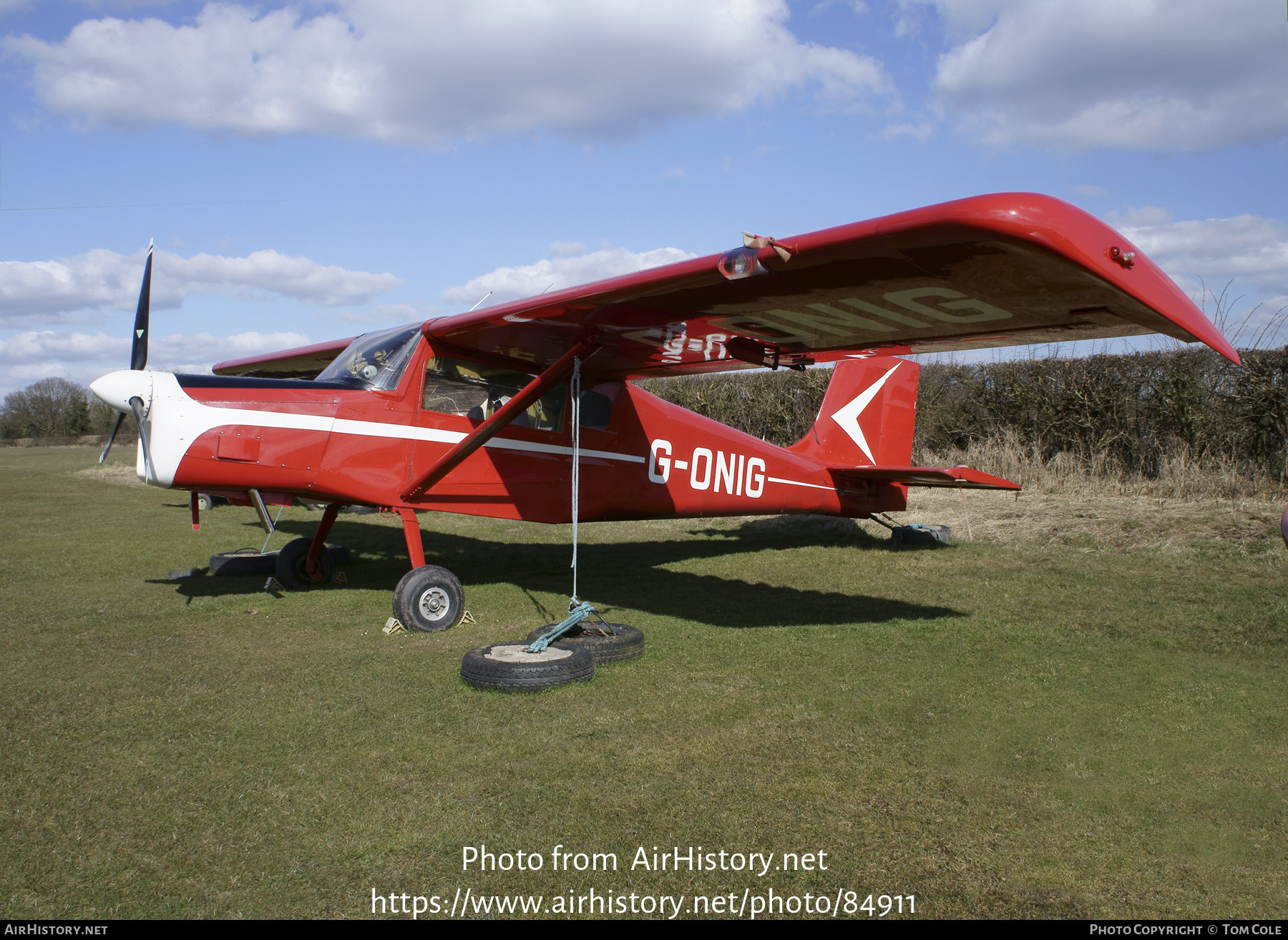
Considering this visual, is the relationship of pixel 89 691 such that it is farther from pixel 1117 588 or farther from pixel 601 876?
pixel 1117 588

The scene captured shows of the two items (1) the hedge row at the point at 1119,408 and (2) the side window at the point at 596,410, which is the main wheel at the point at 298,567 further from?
(1) the hedge row at the point at 1119,408

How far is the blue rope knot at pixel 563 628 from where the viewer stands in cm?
504

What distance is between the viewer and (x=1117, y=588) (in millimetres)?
7277

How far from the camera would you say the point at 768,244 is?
4.56 metres

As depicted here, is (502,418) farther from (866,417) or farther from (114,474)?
(114,474)

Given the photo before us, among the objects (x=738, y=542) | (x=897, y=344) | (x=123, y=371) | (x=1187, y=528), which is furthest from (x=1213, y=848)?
(x=738, y=542)

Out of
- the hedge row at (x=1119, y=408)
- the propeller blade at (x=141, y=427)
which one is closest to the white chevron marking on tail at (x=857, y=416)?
the hedge row at (x=1119, y=408)

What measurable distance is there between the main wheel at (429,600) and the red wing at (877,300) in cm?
221

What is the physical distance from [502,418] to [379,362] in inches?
53.0

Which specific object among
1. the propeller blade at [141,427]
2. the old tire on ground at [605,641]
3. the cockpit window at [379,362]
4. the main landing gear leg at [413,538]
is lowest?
the old tire on ground at [605,641]

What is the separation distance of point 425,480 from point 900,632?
13.8 ft

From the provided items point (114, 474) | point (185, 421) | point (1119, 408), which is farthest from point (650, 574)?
point (114, 474)

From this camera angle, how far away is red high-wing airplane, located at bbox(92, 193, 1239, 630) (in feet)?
13.5

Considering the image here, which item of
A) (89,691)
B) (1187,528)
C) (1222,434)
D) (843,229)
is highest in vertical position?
(843,229)
